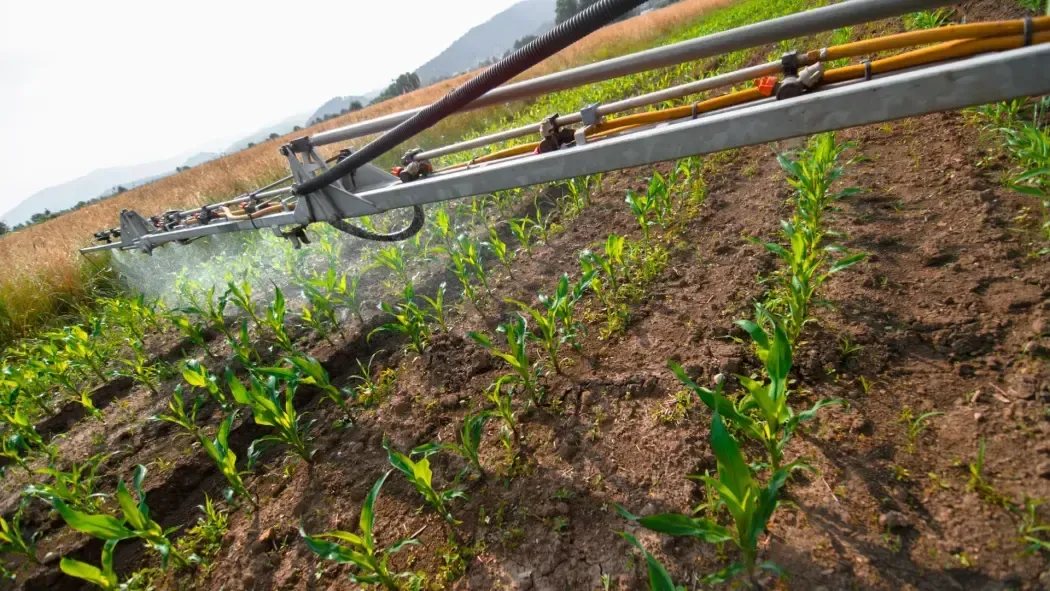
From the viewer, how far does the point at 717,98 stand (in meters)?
1.84

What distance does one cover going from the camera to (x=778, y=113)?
49.9 inches

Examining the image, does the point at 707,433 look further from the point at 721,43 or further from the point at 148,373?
the point at 148,373

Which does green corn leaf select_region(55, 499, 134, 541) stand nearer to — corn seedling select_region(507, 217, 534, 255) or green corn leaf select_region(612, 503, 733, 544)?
green corn leaf select_region(612, 503, 733, 544)

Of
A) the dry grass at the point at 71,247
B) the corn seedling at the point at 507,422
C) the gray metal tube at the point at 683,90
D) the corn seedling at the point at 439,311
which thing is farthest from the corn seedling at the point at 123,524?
the dry grass at the point at 71,247

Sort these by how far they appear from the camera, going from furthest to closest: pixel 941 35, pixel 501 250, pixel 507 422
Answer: pixel 501 250, pixel 507 422, pixel 941 35

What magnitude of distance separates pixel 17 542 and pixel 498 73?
2.86m

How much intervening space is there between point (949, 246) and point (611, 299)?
59.3 inches

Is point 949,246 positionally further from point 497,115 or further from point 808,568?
point 497,115

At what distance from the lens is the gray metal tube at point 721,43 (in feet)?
5.35

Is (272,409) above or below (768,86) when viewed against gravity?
below

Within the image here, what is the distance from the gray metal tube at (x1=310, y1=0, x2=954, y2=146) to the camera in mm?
1630

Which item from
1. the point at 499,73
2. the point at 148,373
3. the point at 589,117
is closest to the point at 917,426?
the point at 589,117

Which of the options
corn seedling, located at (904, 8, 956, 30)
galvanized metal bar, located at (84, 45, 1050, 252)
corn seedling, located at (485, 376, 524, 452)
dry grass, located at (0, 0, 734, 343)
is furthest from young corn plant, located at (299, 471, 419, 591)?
dry grass, located at (0, 0, 734, 343)

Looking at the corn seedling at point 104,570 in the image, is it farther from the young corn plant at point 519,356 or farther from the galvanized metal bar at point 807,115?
the galvanized metal bar at point 807,115
